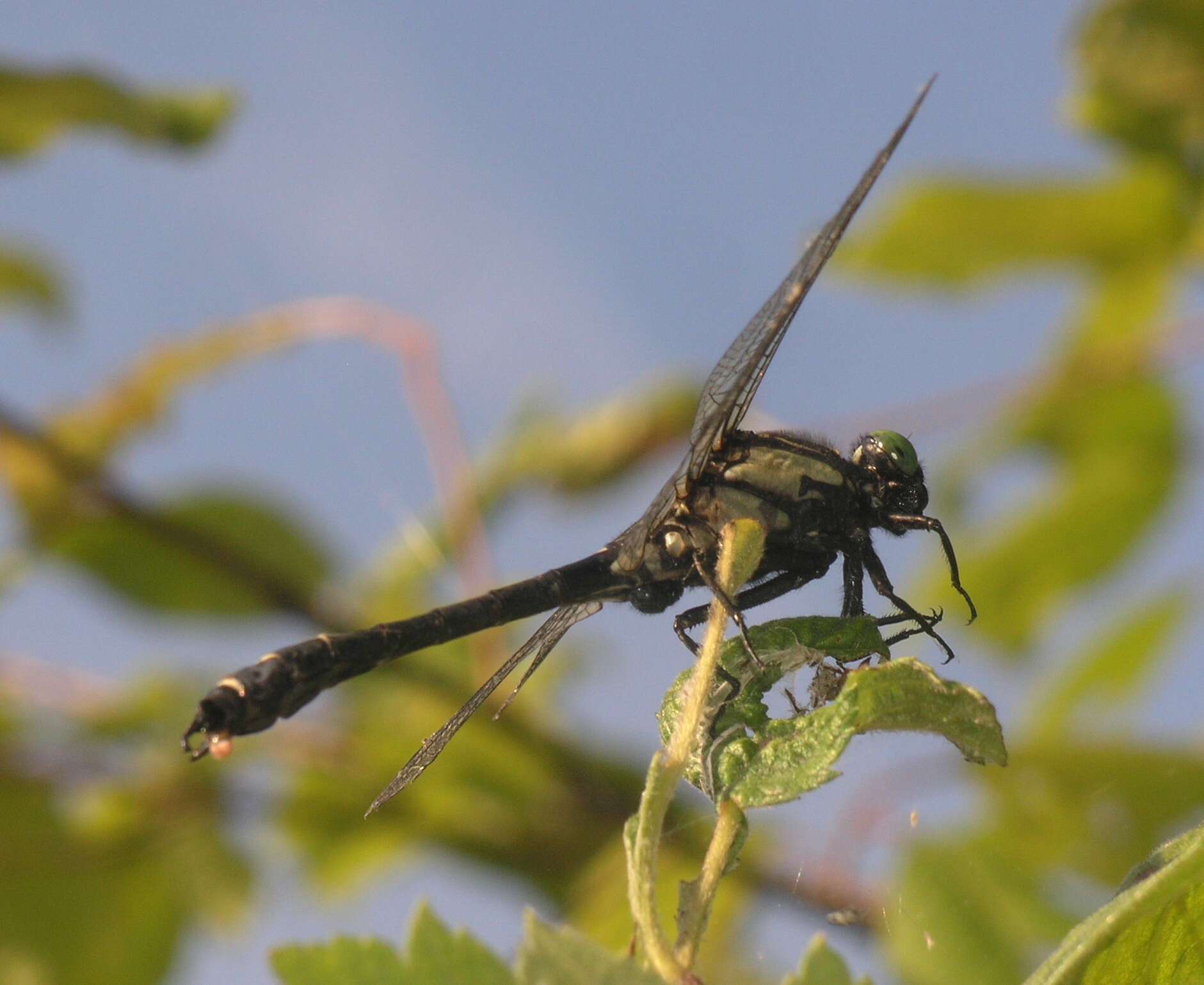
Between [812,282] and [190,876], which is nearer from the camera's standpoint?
[812,282]

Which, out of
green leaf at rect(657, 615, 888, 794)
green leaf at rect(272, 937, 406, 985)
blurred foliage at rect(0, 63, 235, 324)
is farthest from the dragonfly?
blurred foliage at rect(0, 63, 235, 324)

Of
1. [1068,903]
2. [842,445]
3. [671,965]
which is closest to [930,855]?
[1068,903]

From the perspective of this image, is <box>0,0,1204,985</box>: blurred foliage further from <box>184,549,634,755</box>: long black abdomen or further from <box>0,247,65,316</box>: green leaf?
<box>184,549,634,755</box>: long black abdomen

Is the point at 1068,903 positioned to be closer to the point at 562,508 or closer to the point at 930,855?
the point at 930,855

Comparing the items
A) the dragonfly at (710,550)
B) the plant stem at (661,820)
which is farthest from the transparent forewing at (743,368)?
the plant stem at (661,820)

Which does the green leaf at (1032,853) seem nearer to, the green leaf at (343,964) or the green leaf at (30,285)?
the green leaf at (343,964)

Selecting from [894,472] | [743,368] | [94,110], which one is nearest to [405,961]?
[743,368]
